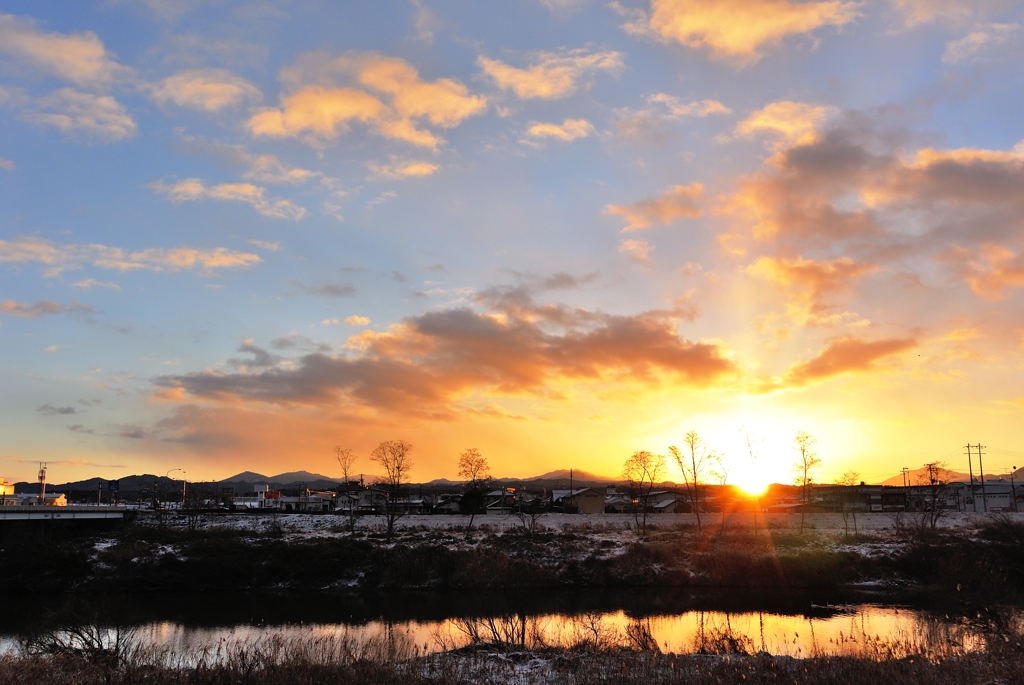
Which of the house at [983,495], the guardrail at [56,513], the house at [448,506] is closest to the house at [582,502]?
the house at [448,506]

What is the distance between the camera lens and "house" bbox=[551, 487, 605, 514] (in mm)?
123312

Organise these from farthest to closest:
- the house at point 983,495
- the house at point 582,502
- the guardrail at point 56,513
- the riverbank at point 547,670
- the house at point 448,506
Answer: the house at point 983,495, the house at point 448,506, the house at point 582,502, the guardrail at point 56,513, the riverbank at point 547,670

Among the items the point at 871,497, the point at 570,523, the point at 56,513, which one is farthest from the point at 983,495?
the point at 56,513

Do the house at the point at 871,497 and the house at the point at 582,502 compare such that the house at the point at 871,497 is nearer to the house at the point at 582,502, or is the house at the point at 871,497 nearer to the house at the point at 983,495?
the house at the point at 983,495

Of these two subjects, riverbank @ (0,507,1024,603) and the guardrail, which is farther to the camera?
the guardrail

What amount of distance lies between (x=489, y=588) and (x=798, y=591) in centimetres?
2518

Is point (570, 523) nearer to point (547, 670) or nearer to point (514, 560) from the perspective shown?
point (514, 560)

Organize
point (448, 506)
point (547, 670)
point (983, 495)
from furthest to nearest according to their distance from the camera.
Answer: point (983, 495) < point (448, 506) < point (547, 670)

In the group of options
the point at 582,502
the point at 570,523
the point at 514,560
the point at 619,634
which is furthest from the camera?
the point at 582,502

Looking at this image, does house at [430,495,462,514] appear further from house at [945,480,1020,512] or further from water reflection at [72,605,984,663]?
house at [945,480,1020,512]

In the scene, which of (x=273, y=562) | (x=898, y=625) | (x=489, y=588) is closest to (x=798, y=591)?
(x=898, y=625)

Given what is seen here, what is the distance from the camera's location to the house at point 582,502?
12331 cm

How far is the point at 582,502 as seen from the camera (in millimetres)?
124875

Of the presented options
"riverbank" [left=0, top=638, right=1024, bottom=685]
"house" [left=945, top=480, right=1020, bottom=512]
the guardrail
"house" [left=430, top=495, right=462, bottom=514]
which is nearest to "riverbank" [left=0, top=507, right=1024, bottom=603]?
the guardrail
